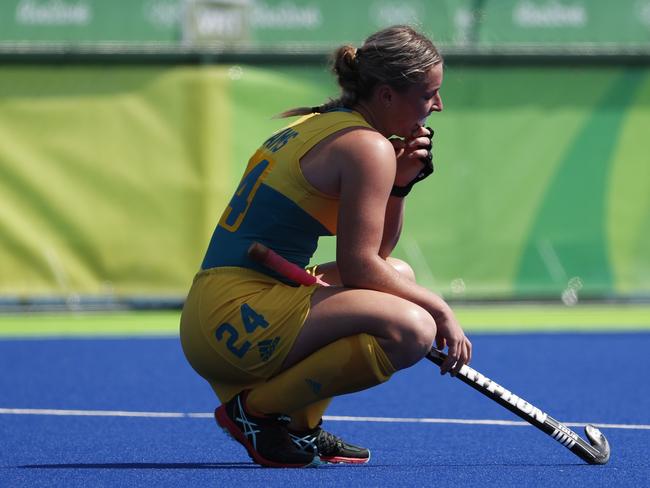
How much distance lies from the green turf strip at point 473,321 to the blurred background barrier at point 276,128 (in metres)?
0.13

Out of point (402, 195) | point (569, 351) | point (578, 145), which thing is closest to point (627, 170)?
point (578, 145)

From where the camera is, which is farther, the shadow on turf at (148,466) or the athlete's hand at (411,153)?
the athlete's hand at (411,153)

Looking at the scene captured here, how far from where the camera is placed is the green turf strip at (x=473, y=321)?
9.23 m

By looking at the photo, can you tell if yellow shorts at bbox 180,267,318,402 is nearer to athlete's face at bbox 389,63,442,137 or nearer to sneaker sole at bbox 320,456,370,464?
sneaker sole at bbox 320,456,370,464

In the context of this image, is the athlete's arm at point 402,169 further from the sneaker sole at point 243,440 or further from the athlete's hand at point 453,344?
the sneaker sole at point 243,440

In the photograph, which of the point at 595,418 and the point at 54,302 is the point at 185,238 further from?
the point at 595,418

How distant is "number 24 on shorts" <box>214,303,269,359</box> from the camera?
163 inches

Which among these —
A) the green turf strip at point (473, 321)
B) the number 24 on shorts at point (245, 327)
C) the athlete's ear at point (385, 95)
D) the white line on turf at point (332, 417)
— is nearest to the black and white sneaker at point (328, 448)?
the number 24 on shorts at point (245, 327)

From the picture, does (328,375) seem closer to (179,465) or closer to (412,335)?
(412,335)

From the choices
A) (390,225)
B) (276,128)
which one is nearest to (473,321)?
(276,128)

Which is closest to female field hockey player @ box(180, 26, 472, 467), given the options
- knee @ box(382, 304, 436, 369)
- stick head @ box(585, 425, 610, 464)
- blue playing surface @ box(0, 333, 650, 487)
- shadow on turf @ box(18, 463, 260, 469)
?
knee @ box(382, 304, 436, 369)

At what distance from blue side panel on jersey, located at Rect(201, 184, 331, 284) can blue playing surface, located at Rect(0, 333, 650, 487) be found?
70cm

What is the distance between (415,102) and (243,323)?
917 millimetres

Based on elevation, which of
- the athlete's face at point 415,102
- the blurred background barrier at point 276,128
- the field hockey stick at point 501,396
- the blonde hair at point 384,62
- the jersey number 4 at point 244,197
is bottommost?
the blurred background barrier at point 276,128
